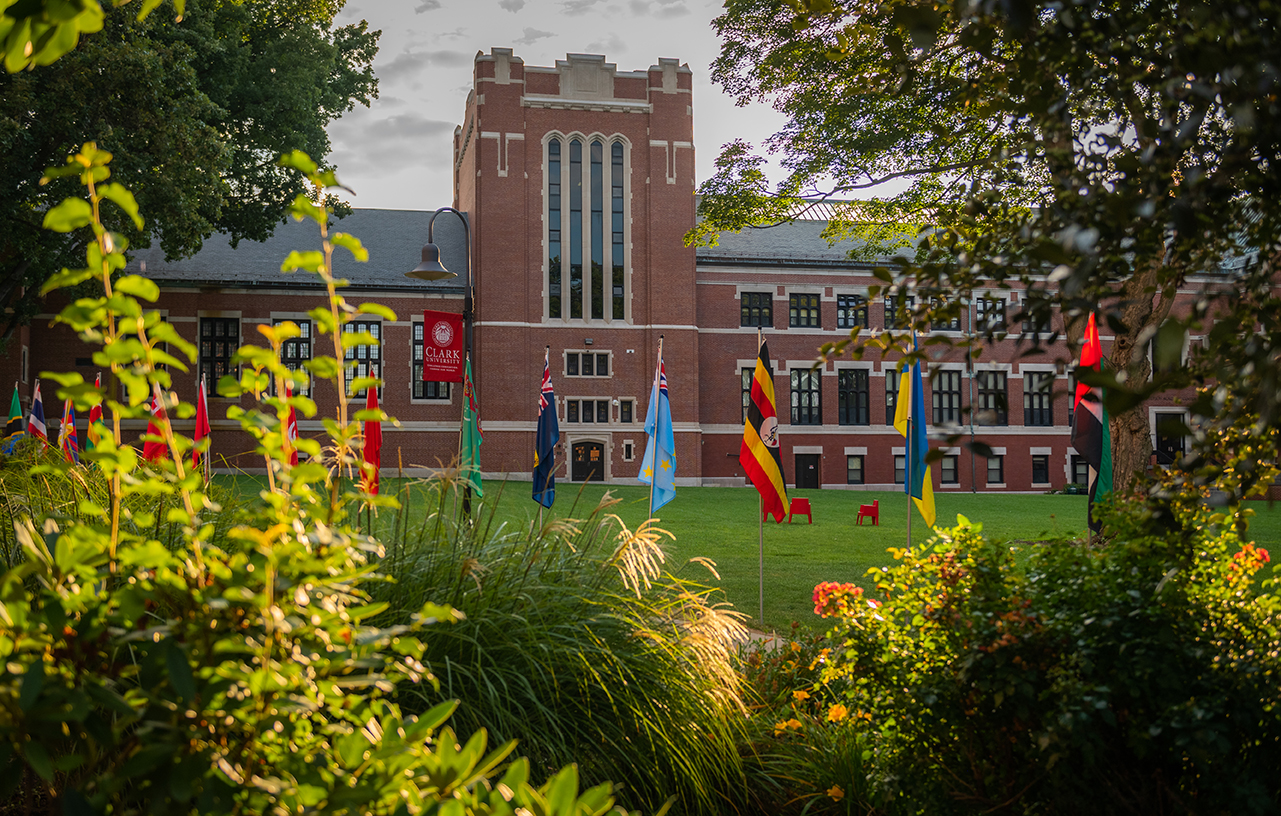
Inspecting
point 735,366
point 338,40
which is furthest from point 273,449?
point 735,366

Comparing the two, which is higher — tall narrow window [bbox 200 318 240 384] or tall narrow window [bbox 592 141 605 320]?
tall narrow window [bbox 592 141 605 320]

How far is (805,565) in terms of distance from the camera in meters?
14.6

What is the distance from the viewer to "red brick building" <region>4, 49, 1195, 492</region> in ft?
127

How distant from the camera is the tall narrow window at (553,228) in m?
39.6

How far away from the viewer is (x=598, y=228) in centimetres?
4028

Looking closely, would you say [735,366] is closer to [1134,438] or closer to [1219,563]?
[1134,438]

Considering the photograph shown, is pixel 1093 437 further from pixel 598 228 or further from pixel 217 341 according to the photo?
pixel 217 341

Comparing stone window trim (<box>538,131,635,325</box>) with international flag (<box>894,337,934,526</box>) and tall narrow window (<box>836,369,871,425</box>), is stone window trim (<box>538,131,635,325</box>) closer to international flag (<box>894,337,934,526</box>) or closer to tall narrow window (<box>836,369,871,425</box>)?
tall narrow window (<box>836,369,871,425</box>)

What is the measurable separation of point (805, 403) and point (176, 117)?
29.4 m

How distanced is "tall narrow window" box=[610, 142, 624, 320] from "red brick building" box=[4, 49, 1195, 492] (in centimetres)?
→ 7

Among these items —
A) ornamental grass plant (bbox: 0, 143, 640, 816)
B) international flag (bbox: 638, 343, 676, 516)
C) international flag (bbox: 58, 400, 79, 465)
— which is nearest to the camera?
ornamental grass plant (bbox: 0, 143, 640, 816)

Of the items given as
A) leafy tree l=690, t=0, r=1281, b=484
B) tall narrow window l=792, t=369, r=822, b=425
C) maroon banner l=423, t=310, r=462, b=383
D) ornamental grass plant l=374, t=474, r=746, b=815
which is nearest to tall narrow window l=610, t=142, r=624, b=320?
tall narrow window l=792, t=369, r=822, b=425

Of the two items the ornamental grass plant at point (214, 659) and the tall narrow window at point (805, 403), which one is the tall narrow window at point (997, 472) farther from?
the ornamental grass plant at point (214, 659)

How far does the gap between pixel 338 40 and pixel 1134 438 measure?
25339 mm
